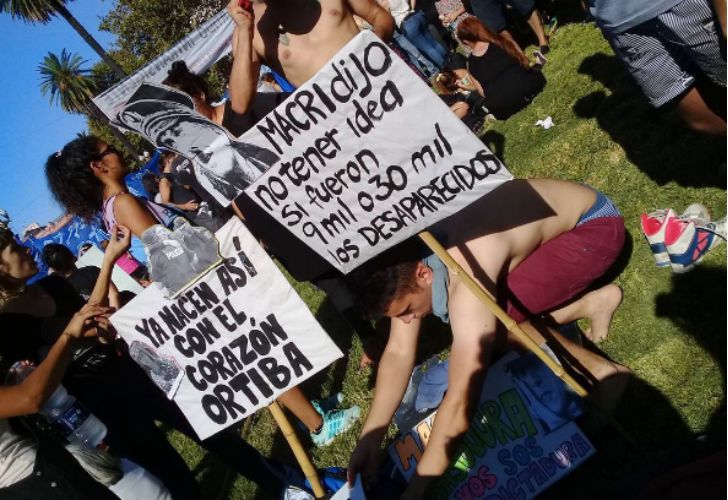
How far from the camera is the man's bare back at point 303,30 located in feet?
11.5

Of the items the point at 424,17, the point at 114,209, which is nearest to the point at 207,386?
the point at 114,209

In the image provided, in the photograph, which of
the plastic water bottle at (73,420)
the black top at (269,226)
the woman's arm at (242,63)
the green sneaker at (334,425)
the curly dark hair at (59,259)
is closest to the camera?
the plastic water bottle at (73,420)

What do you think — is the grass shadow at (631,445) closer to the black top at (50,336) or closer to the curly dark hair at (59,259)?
the black top at (50,336)

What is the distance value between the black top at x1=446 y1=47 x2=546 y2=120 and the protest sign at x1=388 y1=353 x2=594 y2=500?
4007 millimetres

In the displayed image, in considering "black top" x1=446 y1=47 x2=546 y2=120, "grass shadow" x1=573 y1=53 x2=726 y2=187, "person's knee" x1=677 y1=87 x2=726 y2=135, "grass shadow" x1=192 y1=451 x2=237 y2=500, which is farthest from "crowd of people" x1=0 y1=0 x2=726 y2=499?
"black top" x1=446 y1=47 x2=546 y2=120

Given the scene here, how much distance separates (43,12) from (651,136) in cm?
2799

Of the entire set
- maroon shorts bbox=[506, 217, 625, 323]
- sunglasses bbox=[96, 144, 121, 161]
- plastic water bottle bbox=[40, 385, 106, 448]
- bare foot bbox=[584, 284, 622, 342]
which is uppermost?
sunglasses bbox=[96, 144, 121, 161]

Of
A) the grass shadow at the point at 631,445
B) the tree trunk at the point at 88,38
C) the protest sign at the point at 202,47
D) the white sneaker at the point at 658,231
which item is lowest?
the grass shadow at the point at 631,445

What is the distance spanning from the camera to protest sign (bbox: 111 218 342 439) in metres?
2.86

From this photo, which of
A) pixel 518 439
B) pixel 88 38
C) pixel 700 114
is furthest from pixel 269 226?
pixel 88 38

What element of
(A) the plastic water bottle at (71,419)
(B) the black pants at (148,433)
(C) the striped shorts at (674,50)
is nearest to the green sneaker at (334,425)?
(B) the black pants at (148,433)

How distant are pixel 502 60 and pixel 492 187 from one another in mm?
4391

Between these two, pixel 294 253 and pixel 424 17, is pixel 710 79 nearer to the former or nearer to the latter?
pixel 294 253

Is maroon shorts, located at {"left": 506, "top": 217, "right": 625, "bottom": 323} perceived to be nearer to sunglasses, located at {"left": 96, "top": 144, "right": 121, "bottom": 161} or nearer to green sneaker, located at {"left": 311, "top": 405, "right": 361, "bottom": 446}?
green sneaker, located at {"left": 311, "top": 405, "right": 361, "bottom": 446}
